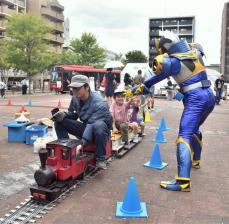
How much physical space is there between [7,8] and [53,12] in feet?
43.5

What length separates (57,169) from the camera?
4.10m

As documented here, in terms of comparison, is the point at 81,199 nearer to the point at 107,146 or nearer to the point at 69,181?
the point at 69,181

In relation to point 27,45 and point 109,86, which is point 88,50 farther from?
point 109,86

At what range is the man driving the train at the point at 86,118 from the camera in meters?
4.78

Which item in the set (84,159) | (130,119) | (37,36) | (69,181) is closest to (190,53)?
(84,159)

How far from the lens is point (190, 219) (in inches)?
143

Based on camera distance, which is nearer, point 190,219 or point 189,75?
point 190,219

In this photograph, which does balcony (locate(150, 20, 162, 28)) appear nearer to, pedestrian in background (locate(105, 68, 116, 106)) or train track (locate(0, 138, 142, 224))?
pedestrian in background (locate(105, 68, 116, 106))

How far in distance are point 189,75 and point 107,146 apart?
1.69 meters

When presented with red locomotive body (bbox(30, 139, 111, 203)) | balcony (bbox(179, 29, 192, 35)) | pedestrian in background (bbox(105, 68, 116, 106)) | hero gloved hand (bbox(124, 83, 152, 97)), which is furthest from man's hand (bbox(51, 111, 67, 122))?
balcony (bbox(179, 29, 192, 35))

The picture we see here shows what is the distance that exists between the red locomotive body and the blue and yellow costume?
123cm

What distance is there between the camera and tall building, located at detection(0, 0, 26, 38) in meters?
47.9

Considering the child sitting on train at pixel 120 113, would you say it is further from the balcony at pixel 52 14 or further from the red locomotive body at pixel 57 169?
the balcony at pixel 52 14

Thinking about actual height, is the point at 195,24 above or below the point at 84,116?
above
